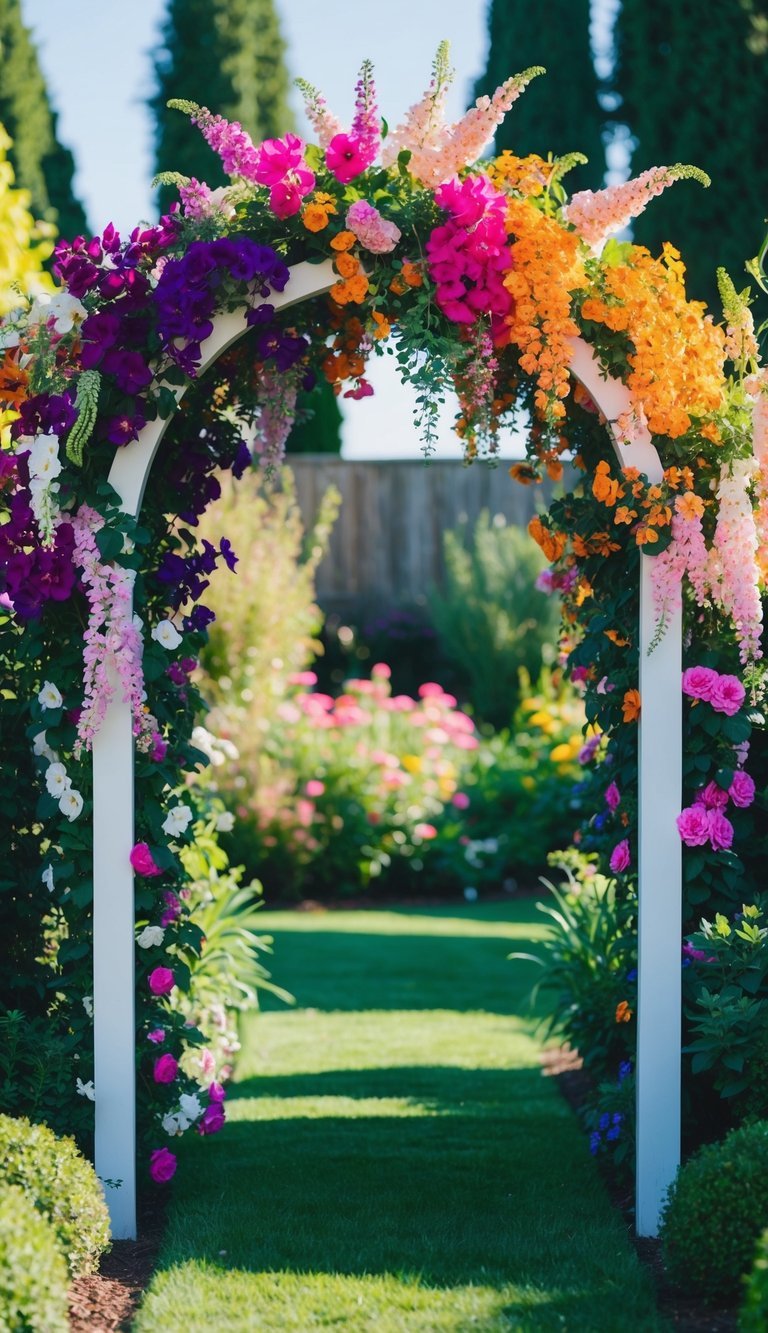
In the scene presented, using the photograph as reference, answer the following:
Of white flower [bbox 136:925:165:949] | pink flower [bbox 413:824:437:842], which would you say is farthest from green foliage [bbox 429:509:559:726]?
white flower [bbox 136:925:165:949]

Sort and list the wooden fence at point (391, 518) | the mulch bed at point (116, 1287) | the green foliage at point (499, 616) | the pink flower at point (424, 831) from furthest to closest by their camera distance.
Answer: the wooden fence at point (391, 518)
the green foliage at point (499, 616)
the pink flower at point (424, 831)
the mulch bed at point (116, 1287)

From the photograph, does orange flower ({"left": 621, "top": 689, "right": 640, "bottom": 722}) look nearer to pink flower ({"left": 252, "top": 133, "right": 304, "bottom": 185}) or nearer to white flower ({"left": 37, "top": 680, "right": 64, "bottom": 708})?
white flower ({"left": 37, "top": 680, "right": 64, "bottom": 708})

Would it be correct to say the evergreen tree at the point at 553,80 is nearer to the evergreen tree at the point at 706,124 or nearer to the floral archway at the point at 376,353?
the evergreen tree at the point at 706,124

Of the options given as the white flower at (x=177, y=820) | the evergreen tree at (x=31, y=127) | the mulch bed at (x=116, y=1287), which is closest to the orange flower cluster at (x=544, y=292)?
the white flower at (x=177, y=820)

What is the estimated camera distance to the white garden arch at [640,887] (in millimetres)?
3174

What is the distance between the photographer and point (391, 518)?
39.7 feet

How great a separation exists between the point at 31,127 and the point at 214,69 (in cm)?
353

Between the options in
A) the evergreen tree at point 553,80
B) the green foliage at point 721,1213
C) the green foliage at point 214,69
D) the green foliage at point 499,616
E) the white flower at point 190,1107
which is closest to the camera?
the green foliage at point 721,1213

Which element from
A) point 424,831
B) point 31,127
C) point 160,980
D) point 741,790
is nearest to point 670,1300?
point 741,790

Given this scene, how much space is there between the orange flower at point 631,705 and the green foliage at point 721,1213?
100cm

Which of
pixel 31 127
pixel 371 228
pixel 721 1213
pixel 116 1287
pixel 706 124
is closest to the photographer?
pixel 721 1213

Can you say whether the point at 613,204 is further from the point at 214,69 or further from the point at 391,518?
the point at 214,69

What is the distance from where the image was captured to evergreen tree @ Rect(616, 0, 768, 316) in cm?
761

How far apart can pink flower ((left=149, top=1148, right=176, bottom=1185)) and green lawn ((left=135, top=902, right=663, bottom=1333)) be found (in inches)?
3.9
